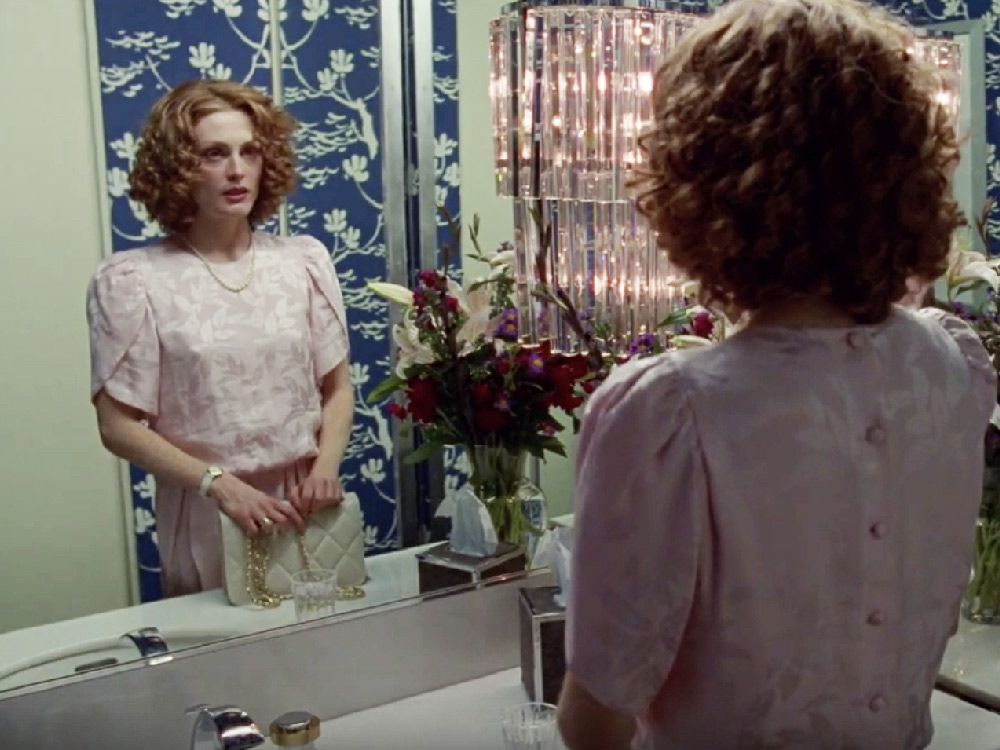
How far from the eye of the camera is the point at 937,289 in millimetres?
1458

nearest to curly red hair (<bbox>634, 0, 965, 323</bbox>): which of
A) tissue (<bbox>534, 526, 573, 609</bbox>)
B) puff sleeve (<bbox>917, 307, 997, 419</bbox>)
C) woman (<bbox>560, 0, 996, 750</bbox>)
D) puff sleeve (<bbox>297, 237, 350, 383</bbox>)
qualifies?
woman (<bbox>560, 0, 996, 750</bbox>)

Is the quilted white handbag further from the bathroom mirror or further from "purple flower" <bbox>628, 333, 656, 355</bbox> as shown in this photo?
"purple flower" <bbox>628, 333, 656, 355</bbox>

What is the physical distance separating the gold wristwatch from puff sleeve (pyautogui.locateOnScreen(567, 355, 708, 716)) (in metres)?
0.58

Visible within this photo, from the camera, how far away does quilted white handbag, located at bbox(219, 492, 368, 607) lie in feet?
4.15

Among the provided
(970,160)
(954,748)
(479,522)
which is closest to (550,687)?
(479,522)

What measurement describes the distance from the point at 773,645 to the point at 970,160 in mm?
1142

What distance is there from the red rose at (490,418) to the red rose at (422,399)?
56 millimetres

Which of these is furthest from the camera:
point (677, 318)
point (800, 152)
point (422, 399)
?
point (677, 318)

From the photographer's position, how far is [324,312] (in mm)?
1292

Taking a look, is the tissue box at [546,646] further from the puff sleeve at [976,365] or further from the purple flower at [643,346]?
the puff sleeve at [976,365]

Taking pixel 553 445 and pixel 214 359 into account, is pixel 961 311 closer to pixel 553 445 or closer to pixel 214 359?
pixel 553 445

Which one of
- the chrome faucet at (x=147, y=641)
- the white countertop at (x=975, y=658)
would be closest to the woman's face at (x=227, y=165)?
the chrome faucet at (x=147, y=641)

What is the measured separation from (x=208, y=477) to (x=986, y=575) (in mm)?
963

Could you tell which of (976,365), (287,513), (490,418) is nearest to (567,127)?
(490,418)
